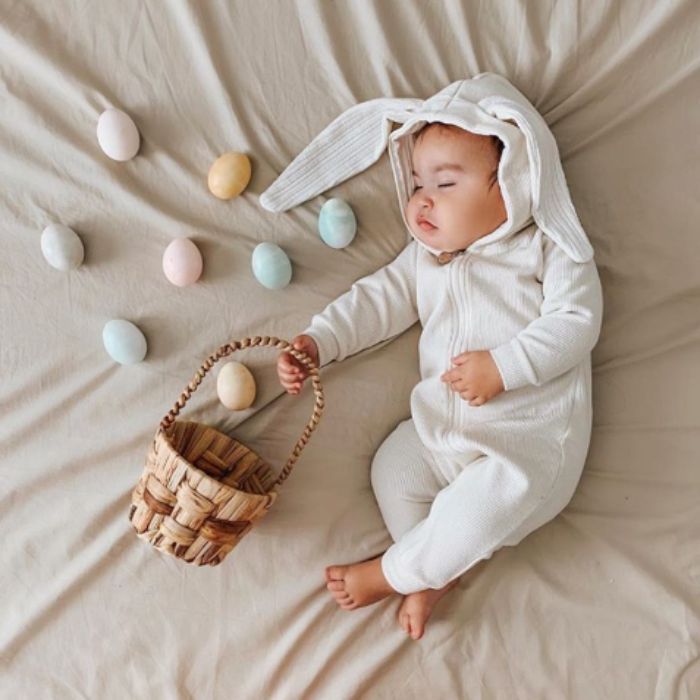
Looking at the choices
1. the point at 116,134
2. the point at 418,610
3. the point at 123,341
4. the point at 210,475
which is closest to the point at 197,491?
the point at 210,475

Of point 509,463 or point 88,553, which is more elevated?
point 88,553

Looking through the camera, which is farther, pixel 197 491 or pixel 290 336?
pixel 290 336

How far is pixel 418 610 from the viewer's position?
3.37 ft

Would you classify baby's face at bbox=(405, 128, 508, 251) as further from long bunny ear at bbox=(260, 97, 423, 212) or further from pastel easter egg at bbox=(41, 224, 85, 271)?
pastel easter egg at bbox=(41, 224, 85, 271)

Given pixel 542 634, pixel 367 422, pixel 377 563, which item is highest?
pixel 367 422

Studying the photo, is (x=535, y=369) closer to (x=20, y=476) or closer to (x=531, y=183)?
(x=531, y=183)

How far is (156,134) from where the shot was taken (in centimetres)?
103

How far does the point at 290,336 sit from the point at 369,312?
0.11 metres

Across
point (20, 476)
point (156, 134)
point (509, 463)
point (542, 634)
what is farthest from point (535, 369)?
point (20, 476)

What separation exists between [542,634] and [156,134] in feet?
2.67

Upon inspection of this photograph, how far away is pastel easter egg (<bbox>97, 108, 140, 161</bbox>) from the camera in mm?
988

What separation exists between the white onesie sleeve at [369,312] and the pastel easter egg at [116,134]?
313 mm

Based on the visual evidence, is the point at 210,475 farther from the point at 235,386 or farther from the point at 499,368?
the point at 499,368

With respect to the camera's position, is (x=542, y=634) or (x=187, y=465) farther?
(x=542, y=634)
